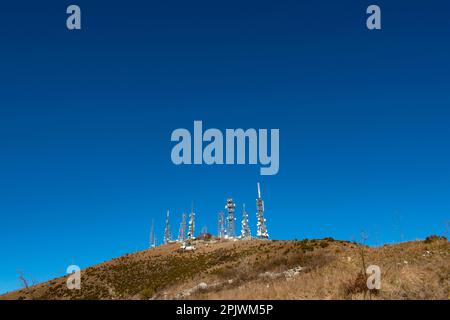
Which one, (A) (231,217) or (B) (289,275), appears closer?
(B) (289,275)

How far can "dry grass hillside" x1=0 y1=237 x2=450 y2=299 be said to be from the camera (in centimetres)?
1210

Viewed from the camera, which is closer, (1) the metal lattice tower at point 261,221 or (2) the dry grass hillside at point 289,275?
(2) the dry grass hillside at point 289,275

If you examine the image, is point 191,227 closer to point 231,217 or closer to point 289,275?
point 231,217

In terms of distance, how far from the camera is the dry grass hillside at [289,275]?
476 inches

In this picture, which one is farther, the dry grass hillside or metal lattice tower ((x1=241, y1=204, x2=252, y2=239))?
metal lattice tower ((x1=241, y1=204, x2=252, y2=239))

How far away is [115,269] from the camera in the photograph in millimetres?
69062

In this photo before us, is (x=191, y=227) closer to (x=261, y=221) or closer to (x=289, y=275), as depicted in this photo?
(x=261, y=221)

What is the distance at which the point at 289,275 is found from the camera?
77.3ft

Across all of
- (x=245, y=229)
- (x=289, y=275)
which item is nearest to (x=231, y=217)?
(x=245, y=229)

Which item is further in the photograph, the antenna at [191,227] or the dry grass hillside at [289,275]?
the antenna at [191,227]
